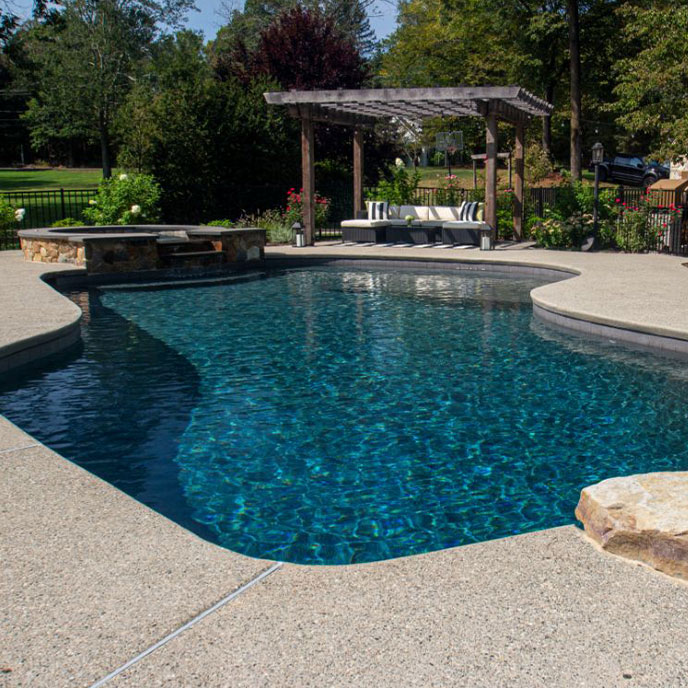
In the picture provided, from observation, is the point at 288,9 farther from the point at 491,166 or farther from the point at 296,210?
the point at 491,166

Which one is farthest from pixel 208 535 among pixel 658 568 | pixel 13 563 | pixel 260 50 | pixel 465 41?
pixel 465 41

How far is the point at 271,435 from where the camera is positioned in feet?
20.2

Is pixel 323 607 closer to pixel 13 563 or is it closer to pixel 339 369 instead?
pixel 13 563

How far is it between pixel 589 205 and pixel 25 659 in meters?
18.0

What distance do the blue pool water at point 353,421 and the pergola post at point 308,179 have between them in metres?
8.77

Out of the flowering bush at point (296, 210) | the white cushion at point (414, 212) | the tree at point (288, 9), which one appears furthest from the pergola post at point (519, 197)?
the tree at point (288, 9)

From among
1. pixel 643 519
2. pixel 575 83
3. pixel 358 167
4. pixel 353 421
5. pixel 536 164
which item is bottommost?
pixel 353 421

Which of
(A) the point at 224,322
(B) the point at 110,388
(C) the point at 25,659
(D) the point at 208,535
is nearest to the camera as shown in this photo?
(C) the point at 25,659

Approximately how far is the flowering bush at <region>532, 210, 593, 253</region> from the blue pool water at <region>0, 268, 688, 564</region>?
7.90 m

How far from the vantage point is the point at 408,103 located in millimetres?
18594

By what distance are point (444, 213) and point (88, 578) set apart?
59.0 ft

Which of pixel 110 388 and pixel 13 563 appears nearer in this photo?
pixel 13 563

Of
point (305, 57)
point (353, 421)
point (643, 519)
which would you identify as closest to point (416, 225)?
point (305, 57)

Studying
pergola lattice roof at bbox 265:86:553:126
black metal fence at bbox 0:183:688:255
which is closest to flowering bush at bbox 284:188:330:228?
black metal fence at bbox 0:183:688:255
